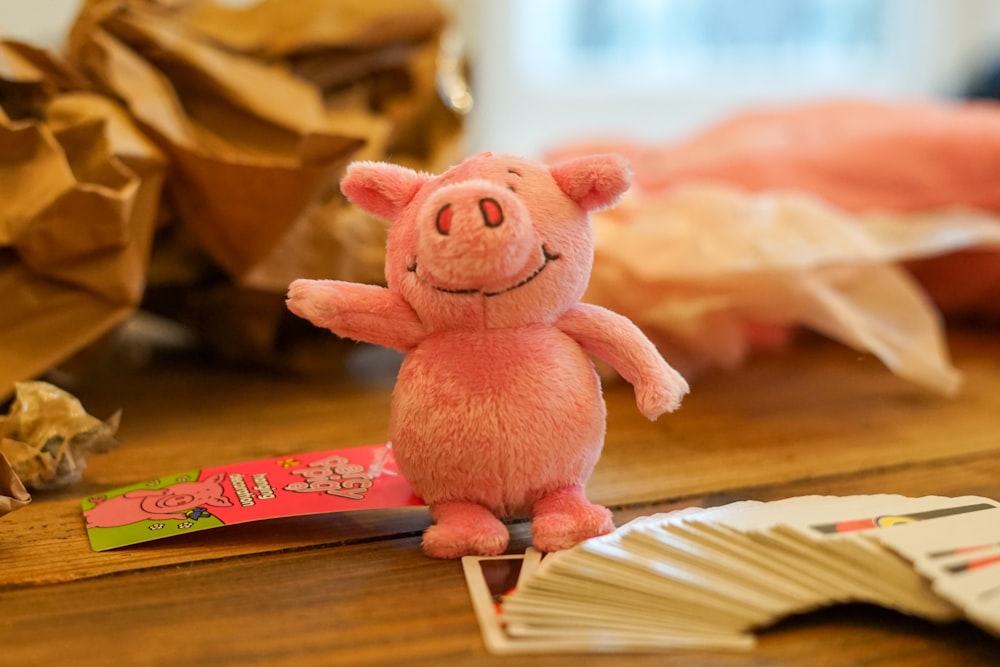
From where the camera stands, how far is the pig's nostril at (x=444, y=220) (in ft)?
1.58

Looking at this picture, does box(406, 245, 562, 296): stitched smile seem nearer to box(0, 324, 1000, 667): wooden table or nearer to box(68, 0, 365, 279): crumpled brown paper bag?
box(0, 324, 1000, 667): wooden table

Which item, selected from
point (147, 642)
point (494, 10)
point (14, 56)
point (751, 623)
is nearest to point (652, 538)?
Result: point (751, 623)

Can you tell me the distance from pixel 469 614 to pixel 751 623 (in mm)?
139

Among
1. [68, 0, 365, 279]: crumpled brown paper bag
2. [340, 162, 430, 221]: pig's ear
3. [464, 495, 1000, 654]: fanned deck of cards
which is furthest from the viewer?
[68, 0, 365, 279]: crumpled brown paper bag

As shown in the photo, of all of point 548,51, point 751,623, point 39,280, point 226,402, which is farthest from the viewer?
point 548,51

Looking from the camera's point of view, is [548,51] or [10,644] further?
[548,51]

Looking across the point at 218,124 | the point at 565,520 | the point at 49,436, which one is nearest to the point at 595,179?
the point at 565,520

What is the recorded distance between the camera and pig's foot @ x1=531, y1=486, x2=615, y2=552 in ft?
1.70

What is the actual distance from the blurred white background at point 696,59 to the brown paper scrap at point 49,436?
Result: 1.74 m

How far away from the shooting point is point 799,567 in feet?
1.52

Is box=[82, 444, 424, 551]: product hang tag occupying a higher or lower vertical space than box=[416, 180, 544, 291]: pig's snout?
lower

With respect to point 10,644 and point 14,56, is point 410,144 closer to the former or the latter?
point 14,56

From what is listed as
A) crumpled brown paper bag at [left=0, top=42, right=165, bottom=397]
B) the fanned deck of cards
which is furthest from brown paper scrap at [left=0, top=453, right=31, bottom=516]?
the fanned deck of cards

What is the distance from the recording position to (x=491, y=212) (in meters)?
0.48
